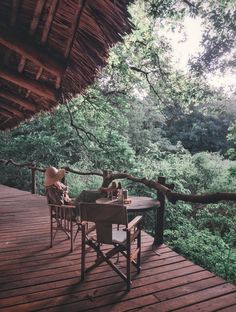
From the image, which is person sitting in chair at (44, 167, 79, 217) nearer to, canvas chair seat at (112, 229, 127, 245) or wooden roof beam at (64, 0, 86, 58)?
canvas chair seat at (112, 229, 127, 245)

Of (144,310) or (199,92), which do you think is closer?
(144,310)

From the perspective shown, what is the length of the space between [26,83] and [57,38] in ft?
2.54

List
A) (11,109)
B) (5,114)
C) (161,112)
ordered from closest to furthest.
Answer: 1. (11,109)
2. (5,114)
3. (161,112)

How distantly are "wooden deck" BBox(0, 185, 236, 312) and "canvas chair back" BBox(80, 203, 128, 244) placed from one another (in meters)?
0.51

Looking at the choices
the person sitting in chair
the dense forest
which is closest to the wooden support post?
the person sitting in chair

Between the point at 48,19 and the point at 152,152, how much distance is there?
1103cm

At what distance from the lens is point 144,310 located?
2.66 m

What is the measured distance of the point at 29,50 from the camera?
2816mm

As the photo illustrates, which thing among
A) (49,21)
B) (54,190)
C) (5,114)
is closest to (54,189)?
(54,190)

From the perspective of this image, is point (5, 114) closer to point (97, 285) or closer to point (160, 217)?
point (160, 217)

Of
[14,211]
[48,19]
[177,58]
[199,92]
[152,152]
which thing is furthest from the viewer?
[152,152]

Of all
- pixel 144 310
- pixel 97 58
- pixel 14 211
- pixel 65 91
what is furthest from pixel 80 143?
pixel 144 310

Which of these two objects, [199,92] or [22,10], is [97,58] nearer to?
[22,10]

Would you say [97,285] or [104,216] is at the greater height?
[104,216]
